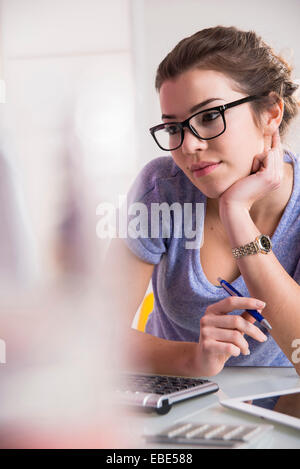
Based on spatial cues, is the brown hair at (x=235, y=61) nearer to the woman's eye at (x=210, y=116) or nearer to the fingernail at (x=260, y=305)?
the woman's eye at (x=210, y=116)

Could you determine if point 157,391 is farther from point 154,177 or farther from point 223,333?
point 154,177

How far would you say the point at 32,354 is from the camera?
0.23 metres

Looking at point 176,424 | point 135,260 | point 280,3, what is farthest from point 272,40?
point 176,424

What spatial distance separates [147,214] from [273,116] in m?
0.22

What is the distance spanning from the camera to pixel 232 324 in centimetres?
44

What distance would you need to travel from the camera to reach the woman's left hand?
0.56 m

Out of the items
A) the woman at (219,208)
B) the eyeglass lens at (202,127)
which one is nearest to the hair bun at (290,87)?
the woman at (219,208)

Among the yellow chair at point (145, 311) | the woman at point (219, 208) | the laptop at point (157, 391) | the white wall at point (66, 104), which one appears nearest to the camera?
the white wall at point (66, 104)

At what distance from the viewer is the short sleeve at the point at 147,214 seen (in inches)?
24.6

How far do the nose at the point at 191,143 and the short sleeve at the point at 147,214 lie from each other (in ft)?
0.36

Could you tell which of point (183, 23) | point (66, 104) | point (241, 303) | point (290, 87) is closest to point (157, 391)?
point (241, 303)

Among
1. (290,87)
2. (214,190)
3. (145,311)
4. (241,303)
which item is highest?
(290,87)

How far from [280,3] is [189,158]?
18cm
